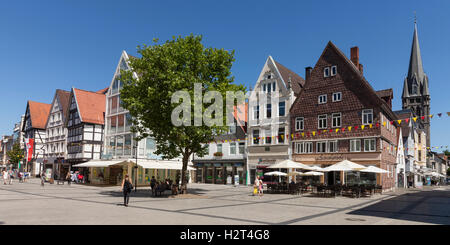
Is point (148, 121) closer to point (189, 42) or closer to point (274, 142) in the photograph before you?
point (189, 42)

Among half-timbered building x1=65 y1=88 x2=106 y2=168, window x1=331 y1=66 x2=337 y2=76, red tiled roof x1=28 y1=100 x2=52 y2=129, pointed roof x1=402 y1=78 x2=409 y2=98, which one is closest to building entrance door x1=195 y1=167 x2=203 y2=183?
half-timbered building x1=65 y1=88 x2=106 y2=168

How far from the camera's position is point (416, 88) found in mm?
110250

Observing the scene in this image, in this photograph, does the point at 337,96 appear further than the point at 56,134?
No

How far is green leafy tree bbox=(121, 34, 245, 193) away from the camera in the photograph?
24016mm

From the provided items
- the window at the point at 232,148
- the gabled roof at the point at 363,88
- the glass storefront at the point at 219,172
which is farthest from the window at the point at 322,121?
the window at the point at 232,148

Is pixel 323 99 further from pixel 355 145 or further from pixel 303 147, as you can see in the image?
pixel 355 145

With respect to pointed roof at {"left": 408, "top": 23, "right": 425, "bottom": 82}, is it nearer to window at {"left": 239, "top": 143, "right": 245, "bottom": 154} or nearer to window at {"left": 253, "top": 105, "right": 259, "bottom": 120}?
window at {"left": 253, "top": 105, "right": 259, "bottom": 120}

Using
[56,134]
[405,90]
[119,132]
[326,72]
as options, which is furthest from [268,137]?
[405,90]

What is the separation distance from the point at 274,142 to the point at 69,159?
31.8 m

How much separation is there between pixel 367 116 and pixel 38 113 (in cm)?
6046

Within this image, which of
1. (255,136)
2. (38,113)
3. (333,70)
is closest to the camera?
(333,70)

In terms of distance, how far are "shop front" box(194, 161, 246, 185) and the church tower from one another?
8435 cm

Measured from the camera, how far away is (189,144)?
2612 cm

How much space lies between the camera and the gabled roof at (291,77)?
44.2 m
